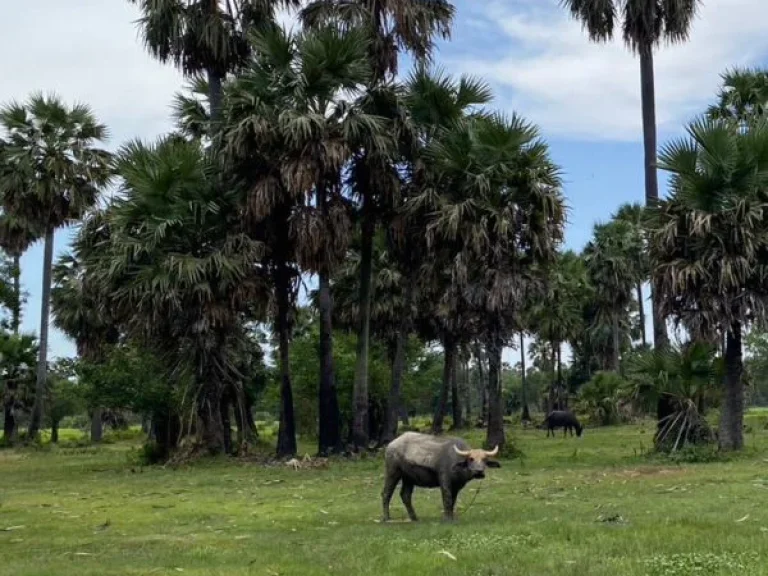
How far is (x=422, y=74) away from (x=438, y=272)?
17.2 feet

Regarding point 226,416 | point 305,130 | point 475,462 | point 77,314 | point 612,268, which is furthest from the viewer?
point 612,268

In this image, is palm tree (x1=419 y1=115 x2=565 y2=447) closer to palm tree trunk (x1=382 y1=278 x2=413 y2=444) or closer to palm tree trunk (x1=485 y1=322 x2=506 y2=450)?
palm tree trunk (x1=485 y1=322 x2=506 y2=450)

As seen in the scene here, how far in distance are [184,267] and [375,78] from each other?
7863mm

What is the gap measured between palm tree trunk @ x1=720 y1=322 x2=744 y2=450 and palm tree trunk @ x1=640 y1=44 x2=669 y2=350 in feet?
5.71

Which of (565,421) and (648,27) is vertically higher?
(648,27)

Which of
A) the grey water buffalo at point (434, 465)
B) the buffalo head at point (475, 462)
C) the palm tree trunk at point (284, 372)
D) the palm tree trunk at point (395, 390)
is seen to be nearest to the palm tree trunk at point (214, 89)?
the palm tree trunk at point (284, 372)

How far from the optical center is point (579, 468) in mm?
20031

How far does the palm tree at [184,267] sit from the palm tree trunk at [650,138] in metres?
9.81

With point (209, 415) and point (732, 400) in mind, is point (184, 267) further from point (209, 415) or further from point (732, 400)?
point (732, 400)

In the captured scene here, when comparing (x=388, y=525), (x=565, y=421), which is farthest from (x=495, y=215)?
(x=565, y=421)

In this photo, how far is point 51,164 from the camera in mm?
35406

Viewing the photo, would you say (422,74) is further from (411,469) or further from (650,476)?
(411,469)

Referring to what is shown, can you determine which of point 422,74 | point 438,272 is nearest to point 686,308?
point 438,272

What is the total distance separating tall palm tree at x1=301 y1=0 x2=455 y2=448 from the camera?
2455 centimetres
